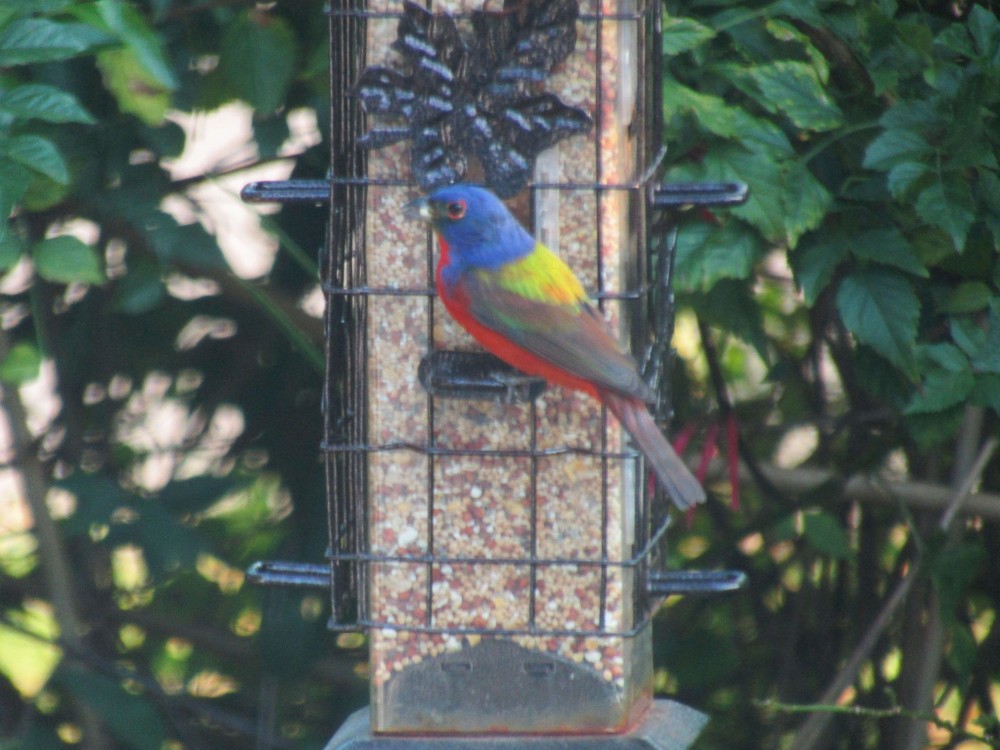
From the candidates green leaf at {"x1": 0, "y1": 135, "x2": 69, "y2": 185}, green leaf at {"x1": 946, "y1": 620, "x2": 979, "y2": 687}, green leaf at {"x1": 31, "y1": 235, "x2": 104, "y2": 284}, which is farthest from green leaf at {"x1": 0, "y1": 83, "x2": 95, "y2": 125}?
green leaf at {"x1": 946, "y1": 620, "x2": 979, "y2": 687}

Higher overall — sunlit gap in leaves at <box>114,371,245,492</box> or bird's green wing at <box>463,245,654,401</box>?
bird's green wing at <box>463,245,654,401</box>

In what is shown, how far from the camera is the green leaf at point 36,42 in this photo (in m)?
2.38

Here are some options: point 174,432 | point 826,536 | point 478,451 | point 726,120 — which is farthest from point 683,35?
point 174,432

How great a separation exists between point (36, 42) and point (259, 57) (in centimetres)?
75

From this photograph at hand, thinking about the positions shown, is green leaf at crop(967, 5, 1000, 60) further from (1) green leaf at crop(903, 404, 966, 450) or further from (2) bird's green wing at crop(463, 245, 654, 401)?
(2) bird's green wing at crop(463, 245, 654, 401)

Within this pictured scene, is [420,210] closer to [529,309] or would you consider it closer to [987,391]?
[529,309]

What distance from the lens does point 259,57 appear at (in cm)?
309

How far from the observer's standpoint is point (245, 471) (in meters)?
3.73

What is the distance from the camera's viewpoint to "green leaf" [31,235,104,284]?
275 centimetres

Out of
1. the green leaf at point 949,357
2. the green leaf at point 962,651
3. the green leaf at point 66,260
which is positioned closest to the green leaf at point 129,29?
the green leaf at point 66,260

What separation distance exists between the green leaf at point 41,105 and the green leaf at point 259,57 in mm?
715

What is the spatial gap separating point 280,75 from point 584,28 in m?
0.79

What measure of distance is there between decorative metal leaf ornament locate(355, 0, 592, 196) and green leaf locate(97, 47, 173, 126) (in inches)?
23.6

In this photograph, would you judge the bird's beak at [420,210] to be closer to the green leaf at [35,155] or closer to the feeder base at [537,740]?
the green leaf at [35,155]
